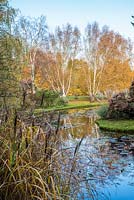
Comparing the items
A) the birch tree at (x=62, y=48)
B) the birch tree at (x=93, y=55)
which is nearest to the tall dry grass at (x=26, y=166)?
the birch tree at (x=62, y=48)

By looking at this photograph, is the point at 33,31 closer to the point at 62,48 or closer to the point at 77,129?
the point at 62,48

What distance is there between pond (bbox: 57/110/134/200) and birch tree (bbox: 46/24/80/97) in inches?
1122

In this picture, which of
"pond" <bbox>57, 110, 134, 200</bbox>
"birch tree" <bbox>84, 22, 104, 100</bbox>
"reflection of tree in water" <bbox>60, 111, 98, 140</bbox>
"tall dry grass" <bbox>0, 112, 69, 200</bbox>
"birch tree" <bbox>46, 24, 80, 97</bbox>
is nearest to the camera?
"tall dry grass" <bbox>0, 112, 69, 200</bbox>

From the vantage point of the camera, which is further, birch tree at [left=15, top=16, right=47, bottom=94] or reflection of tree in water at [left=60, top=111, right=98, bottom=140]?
birch tree at [left=15, top=16, right=47, bottom=94]

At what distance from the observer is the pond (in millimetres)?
3711

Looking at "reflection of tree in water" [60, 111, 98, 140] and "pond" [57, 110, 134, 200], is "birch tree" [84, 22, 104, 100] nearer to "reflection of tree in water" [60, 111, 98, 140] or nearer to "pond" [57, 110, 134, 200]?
"reflection of tree in water" [60, 111, 98, 140]

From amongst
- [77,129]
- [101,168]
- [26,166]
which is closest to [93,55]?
[77,129]

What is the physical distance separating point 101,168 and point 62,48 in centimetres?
3391

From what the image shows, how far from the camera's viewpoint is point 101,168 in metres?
6.81

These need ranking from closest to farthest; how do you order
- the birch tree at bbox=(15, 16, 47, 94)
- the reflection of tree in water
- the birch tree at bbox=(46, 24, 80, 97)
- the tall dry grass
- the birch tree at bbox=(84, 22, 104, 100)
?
the tall dry grass → the reflection of tree in water → the birch tree at bbox=(15, 16, 47, 94) → the birch tree at bbox=(46, 24, 80, 97) → the birch tree at bbox=(84, 22, 104, 100)

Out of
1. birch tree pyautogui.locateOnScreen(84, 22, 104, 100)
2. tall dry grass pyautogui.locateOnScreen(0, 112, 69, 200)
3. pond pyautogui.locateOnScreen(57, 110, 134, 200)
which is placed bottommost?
pond pyautogui.locateOnScreen(57, 110, 134, 200)

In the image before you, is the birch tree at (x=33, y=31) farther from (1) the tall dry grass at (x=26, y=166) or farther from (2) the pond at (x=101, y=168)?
(1) the tall dry grass at (x=26, y=166)

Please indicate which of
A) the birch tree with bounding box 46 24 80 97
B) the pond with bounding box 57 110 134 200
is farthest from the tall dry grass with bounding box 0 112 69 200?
the birch tree with bounding box 46 24 80 97

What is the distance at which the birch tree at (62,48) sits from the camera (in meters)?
39.4
